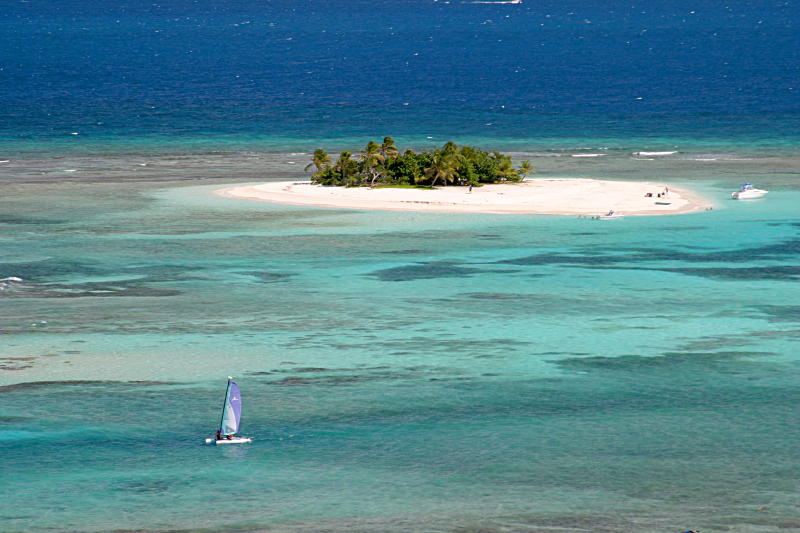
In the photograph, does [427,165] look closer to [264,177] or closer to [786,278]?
[264,177]

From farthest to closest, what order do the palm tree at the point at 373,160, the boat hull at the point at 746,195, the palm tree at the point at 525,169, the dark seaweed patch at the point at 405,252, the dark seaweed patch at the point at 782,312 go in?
the palm tree at the point at 525,169 → the palm tree at the point at 373,160 → the boat hull at the point at 746,195 → the dark seaweed patch at the point at 405,252 → the dark seaweed patch at the point at 782,312

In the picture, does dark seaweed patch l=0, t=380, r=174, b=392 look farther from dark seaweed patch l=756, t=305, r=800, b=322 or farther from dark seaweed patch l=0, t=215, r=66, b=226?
dark seaweed patch l=0, t=215, r=66, b=226

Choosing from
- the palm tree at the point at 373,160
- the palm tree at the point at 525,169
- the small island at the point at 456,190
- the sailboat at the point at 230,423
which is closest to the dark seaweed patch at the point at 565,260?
the small island at the point at 456,190

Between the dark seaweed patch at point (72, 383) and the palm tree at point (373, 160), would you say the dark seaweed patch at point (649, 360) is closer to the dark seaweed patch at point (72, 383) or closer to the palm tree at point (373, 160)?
the dark seaweed patch at point (72, 383)

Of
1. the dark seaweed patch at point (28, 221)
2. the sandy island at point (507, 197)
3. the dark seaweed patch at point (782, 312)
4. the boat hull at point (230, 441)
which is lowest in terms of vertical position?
the boat hull at point (230, 441)

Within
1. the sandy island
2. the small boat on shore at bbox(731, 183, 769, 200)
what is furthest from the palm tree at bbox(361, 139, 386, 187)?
the small boat on shore at bbox(731, 183, 769, 200)

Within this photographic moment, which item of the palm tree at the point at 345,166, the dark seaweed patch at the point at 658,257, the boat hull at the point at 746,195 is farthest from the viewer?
the palm tree at the point at 345,166

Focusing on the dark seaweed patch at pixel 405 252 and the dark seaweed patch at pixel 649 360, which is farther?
the dark seaweed patch at pixel 405 252
